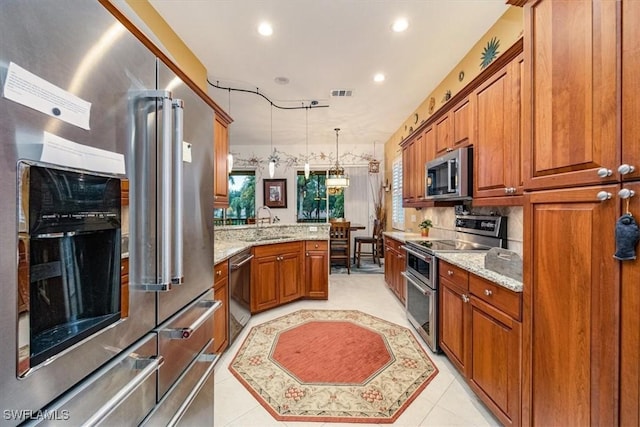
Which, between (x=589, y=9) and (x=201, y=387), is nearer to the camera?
(x=589, y=9)

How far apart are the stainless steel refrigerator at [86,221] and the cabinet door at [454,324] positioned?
1822 millimetres

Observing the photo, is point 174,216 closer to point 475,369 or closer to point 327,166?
point 475,369

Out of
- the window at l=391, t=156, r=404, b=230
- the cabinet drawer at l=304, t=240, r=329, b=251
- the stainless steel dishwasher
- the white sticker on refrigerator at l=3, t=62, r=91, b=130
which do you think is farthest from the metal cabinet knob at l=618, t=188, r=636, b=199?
the window at l=391, t=156, r=404, b=230

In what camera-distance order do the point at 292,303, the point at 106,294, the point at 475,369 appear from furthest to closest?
the point at 292,303
the point at 475,369
the point at 106,294

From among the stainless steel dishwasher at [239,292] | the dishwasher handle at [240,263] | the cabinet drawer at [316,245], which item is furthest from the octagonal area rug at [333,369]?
the cabinet drawer at [316,245]

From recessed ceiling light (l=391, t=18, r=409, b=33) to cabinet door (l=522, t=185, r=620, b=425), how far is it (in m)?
2.01

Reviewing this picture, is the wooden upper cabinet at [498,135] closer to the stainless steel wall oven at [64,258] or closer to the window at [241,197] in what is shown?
the stainless steel wall oven at [64,258]

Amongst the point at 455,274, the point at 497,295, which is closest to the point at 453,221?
the point at 455,274

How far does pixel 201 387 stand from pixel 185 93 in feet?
4.50

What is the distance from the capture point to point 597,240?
976 mm

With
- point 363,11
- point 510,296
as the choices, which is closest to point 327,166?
point 363,11

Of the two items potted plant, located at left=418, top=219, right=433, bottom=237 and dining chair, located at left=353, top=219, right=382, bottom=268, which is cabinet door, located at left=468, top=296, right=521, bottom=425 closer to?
potted plant, located at left=418, top=219, right=433, bottom=237

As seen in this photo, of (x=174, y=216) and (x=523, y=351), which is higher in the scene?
(x=174, y=216)

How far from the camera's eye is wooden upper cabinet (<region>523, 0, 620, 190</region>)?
0.94m
